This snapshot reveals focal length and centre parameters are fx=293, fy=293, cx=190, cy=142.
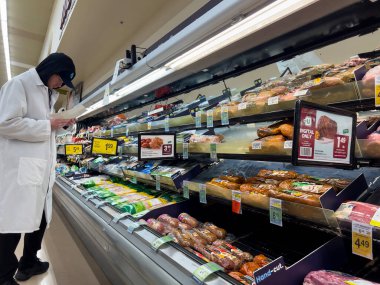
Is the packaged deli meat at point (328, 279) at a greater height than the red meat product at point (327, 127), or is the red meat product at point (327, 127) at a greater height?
the red meat product at point (327, 127)

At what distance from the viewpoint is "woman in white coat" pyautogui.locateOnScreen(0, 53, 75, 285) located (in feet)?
7.19

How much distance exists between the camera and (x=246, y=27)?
147 centimetres

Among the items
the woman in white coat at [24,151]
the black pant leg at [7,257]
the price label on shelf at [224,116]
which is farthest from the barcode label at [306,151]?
the black pant leg at [7,257]

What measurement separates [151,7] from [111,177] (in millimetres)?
2397

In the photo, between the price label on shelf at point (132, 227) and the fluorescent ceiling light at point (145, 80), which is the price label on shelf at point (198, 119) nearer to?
the fluorescent ceiling light at point (145, 80)

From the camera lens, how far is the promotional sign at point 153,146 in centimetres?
226

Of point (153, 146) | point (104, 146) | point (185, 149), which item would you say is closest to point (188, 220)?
point (185, 149)

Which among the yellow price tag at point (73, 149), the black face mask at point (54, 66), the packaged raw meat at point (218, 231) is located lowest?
the packaged raw meat at point (218, 231)

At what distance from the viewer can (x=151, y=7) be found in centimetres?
396

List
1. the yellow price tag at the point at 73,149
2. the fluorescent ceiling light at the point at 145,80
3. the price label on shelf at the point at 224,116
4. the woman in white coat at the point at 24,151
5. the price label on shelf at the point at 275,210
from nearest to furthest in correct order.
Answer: the price label on shelf at the point at 275,210
the price label on shelf at the point at 224,116
the woman in white coat at the point at 24,151
the fluorescent ceiling light at the point at 145,80
the yellow price tag at the point at 73,149

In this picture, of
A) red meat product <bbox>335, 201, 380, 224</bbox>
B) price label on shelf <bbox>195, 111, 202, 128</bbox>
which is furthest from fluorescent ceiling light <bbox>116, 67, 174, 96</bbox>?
red meat product <bbox>335, 201, 380, 224</bbox>

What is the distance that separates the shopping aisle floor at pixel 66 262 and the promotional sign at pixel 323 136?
2094 millimetres

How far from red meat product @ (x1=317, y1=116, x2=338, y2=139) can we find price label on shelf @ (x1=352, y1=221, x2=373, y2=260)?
1.07 feet

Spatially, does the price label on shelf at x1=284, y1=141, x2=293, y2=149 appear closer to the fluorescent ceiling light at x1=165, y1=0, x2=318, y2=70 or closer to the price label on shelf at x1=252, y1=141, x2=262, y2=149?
the price label on shelf at x1=252, y1=141, x2=262, y2=149
